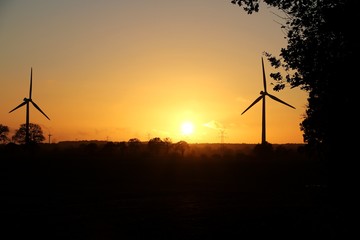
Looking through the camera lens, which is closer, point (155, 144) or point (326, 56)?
point (326, 56)

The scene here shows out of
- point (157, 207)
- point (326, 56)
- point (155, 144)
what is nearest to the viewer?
point (326, 56)

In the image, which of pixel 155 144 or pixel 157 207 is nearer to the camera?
pixel 157 207

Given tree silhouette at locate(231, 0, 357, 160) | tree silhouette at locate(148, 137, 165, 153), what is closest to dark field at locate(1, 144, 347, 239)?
tree silhouette at locate(231, 0, 357, 160)

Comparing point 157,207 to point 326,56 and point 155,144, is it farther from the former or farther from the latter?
point 155,144

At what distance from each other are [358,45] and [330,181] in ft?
38.3

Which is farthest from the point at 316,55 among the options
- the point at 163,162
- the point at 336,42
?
the point at 163,162

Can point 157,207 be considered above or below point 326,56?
below

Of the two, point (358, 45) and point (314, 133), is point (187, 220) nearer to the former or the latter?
point (314, 133)

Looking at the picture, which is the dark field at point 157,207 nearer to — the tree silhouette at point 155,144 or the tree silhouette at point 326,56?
the tree silhouette at point 326,56

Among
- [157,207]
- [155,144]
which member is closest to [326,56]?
[157,207]

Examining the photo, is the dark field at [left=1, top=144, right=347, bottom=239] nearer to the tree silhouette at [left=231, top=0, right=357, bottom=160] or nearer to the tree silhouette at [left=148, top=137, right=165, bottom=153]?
the tree silhouette at [left=231, top=0, right=357, bottom=160]

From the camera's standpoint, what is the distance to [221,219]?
3831 cm

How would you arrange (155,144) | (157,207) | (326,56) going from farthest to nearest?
(155,144) < (157,207) < (326,56)

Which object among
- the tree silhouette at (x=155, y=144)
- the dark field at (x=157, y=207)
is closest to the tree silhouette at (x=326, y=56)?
the dark field at (x=157, y=207)
